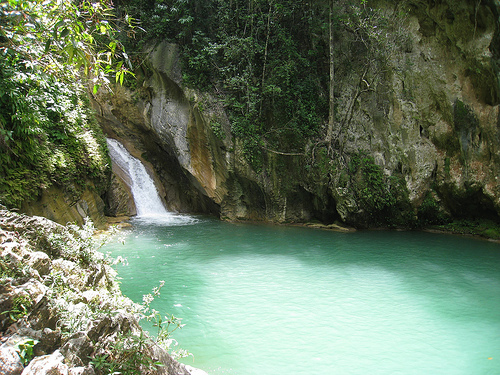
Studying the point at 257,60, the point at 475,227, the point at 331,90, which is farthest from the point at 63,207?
the point at 475,227

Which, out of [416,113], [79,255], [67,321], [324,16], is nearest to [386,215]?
[416,113]

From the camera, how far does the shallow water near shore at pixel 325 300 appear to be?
176 inches

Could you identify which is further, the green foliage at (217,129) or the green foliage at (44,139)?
the green foliage at (217,129)

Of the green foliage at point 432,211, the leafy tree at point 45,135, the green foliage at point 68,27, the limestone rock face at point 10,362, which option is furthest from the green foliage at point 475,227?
the limestone rock face at point 10,362

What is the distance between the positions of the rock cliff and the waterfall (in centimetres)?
189

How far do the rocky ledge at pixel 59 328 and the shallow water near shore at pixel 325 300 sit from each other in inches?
71.5

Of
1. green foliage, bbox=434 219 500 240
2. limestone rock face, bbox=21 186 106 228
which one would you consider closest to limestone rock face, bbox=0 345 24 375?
limestone rock face, bbox=21 186 106 228

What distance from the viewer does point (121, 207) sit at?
13336 millimetres

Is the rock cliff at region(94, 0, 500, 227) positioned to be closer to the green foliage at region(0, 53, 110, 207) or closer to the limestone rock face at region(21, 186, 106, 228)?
the green foliage at region(0, 53, 110, 207)

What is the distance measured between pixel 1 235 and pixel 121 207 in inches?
417

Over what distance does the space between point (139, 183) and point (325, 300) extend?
11.0m

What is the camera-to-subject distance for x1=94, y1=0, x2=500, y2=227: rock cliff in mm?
11328

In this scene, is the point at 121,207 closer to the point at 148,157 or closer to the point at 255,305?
the point at 148,157

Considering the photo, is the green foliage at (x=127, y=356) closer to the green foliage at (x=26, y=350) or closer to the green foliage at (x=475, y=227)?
the green foliage at (x=26, y=350)
